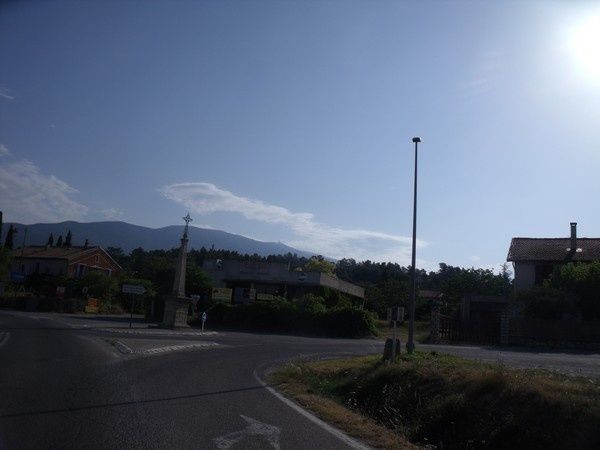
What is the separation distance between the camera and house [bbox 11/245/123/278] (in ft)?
299

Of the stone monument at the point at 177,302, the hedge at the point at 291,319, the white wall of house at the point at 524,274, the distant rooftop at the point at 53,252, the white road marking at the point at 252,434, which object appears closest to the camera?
the white road marking at the point at 252,434

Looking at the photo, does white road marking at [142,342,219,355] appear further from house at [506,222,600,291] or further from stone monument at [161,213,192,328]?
house at [506,222,600,291]

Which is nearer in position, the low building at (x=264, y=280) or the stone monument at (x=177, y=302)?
the stone monument at (x=177, y=302)

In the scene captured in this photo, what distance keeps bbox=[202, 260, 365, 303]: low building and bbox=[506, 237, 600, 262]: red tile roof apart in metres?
19.5

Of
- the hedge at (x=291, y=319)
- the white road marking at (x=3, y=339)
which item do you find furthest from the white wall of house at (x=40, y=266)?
the white road marking at (x=3, y=339)

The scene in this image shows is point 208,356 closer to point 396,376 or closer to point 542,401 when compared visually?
point 396,376

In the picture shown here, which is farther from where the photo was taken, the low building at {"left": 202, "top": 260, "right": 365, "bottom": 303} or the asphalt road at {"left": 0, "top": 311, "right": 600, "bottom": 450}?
the low building at {"left": 202, "top": 260, "right": 365, "bottom": 303}

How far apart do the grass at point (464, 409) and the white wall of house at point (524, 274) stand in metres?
43.6

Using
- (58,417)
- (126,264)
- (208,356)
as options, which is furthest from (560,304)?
(126,264)

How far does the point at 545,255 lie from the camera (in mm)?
54156

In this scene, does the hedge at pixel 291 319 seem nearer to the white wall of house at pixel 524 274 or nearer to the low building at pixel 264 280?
the low building at pixel 264 280

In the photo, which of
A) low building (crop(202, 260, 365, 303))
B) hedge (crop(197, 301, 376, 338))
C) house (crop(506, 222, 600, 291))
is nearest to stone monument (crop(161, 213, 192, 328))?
hedge (crop(197, 301, 376, 338))

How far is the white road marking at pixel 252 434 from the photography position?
27.3 ft

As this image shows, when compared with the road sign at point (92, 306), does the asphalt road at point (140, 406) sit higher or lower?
lower
